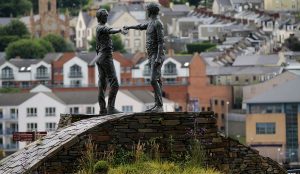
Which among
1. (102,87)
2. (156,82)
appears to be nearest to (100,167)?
(156,82)

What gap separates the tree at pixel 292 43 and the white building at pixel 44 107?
5233 cm

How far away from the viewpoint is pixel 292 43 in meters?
169

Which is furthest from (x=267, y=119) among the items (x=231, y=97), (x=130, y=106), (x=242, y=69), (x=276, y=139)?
(x=242, y=69)

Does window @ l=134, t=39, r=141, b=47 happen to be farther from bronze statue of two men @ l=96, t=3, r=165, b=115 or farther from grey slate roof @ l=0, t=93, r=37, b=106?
bronze statue of two men @ l=96, t=3, r=165, b=115

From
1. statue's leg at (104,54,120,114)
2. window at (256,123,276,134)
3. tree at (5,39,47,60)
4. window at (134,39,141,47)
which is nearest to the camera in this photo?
statue's leg at (104,54,120,114)

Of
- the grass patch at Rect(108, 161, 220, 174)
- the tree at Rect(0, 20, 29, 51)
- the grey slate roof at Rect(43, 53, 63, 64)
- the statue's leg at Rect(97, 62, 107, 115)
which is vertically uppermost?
the tree at Rect(0, 20, 29, 51)

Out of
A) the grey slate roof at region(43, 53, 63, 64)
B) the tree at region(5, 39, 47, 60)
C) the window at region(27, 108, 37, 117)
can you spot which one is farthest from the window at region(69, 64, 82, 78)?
the window at region(27, 108, 37, 117)

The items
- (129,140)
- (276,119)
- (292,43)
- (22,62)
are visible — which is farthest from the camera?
(292,43)

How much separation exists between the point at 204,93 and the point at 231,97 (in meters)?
1.96

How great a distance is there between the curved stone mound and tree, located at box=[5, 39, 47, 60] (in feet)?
422

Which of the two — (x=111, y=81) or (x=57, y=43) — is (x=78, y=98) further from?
(x=111, y=81)

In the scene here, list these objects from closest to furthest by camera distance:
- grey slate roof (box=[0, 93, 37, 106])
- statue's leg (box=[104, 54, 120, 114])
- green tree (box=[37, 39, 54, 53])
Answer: statue's leg (box=[104, 54, 120, 114]) → grey slate roof (box=[0, 93, 37, 106]) → green tree (box=[37, 39, 54, 53])

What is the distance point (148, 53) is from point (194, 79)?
104223 mm

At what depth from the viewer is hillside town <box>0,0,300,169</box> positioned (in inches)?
3925
